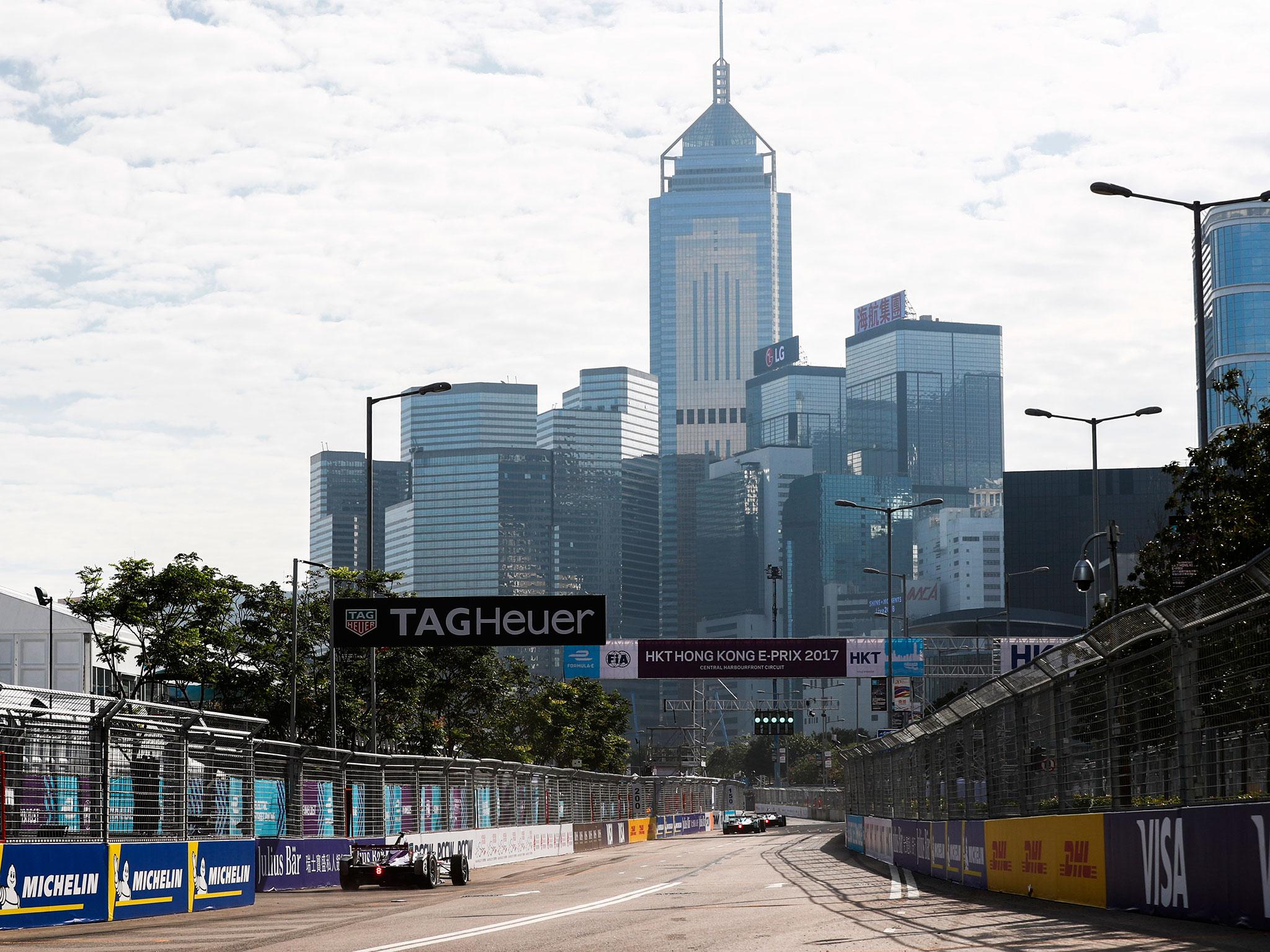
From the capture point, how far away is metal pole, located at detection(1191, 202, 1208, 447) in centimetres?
3044

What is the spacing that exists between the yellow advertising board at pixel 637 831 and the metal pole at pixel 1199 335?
143 ft

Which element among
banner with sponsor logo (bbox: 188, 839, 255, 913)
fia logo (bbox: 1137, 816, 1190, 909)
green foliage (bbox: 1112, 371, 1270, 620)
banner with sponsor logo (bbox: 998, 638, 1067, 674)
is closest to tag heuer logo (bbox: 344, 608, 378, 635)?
banner with sponsor logo (bbox: 188, 839, 255, 913)

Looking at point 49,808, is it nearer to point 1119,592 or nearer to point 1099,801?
point 1099,801

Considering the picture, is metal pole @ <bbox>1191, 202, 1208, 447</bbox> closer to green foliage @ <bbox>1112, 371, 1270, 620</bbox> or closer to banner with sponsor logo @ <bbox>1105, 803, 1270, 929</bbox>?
green foliage @ <bbox>1112, 371, 1270, 620</bbox>

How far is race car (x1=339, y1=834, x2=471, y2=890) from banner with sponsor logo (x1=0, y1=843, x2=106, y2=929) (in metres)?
8.87

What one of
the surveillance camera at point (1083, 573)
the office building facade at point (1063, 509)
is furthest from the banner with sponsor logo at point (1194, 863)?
the office building facade at point (1063, 509)

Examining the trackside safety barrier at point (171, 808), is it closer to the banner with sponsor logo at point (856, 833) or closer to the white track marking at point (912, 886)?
the white track marking at point (912, 886)

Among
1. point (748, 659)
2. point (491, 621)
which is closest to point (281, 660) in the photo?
point (491, 621)

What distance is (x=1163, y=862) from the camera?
14555 mm

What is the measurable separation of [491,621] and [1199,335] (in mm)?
16528

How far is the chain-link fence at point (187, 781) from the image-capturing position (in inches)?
719

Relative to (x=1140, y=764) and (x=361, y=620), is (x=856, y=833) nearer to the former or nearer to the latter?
(x=361, y=620)

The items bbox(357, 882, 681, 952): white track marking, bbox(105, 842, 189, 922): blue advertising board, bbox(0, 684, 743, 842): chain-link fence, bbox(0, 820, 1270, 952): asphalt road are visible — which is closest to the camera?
bbox(0, 820, 1270, 952): asphalt road

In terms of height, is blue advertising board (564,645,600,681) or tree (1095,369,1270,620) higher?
tree (1095,369,1270,620)
